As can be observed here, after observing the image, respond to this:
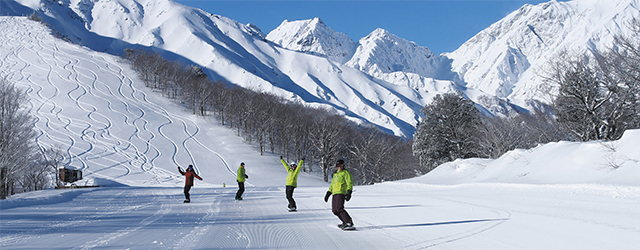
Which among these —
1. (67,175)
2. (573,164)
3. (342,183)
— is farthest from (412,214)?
(67,175)

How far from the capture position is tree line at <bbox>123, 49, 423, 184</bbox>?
5341 centimetres

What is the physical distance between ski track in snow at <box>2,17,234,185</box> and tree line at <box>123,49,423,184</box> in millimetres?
6994

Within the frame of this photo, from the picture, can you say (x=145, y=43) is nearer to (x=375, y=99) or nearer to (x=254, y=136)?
(x=375, y=99)

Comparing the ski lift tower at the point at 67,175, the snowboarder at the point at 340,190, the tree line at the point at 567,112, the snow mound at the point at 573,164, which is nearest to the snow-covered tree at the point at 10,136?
the ski lift tower at the point at 67,175

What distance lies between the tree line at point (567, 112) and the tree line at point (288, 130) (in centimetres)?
963

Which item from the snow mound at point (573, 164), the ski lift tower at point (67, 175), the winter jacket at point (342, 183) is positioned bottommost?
the ski lift tower at point (67, 175)

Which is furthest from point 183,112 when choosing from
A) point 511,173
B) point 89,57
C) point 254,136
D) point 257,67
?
point 257,67

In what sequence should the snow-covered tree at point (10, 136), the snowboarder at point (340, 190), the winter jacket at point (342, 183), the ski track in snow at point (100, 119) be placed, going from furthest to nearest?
1. the ski track in snow at point (100, 119)
2. the snow-covered tree at point (10, 136)
3. the winter jacket at point (342, 183)
4. the snowboarder at point (340, 190)

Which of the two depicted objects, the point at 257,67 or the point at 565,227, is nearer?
the point at 565,227

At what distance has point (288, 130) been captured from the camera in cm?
6419

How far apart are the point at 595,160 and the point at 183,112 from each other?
75.7 metres

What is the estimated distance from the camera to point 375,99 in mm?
187625

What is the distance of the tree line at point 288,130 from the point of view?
53.4 metres

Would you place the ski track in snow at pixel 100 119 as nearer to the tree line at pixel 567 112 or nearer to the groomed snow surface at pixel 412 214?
the tree line at pixel 567 112
